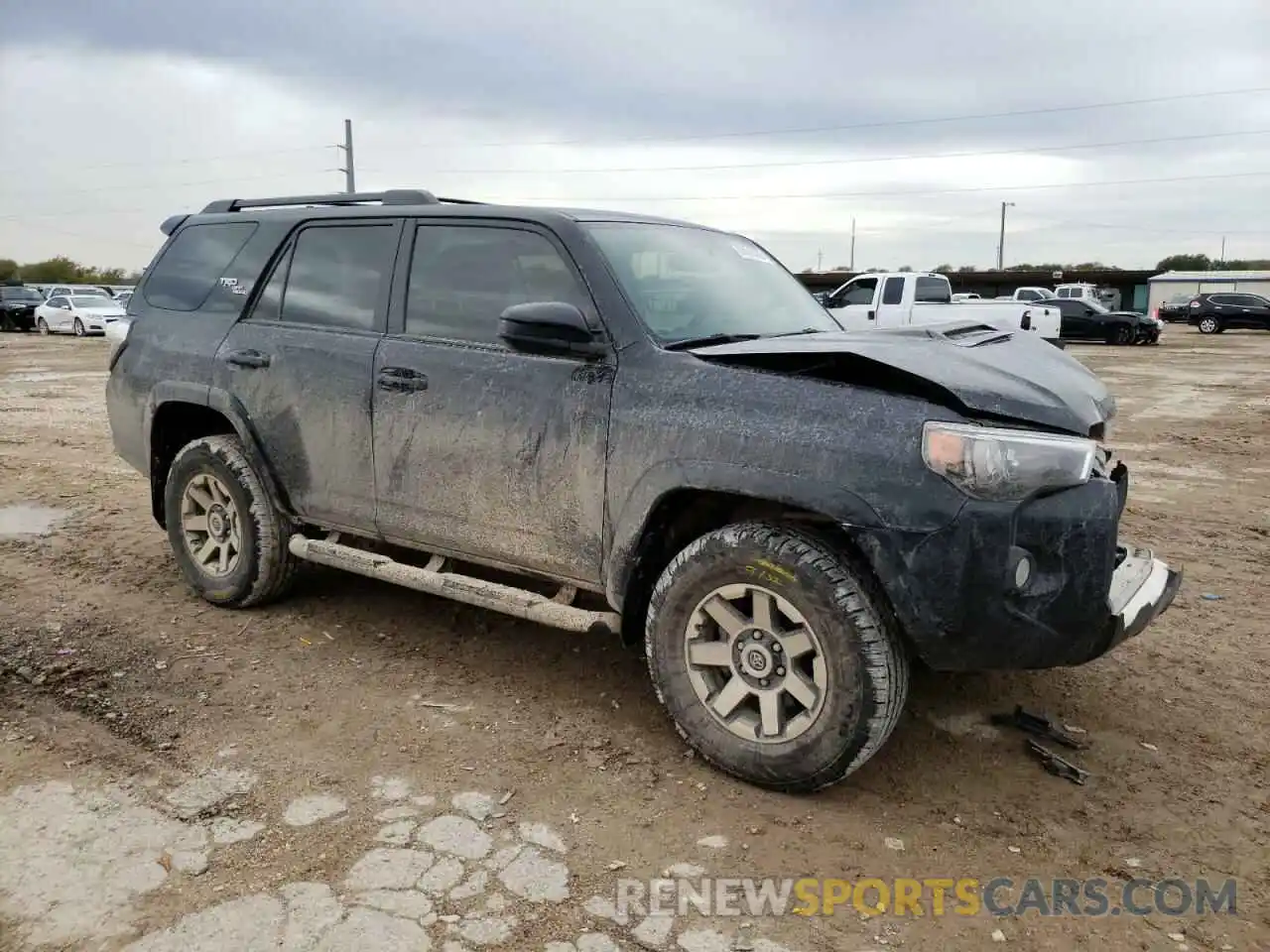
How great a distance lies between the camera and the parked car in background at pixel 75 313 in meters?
29.9

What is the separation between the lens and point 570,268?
3637 millimetres

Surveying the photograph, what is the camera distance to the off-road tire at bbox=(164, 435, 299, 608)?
454cm

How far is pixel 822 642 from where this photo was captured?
3.00m

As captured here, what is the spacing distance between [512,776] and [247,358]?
7.81ft

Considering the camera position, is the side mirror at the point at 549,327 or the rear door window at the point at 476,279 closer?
the side mirror at the point at 549,327

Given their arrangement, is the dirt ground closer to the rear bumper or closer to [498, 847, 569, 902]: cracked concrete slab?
[498, 847, 569, 902]: cracked concrete slab

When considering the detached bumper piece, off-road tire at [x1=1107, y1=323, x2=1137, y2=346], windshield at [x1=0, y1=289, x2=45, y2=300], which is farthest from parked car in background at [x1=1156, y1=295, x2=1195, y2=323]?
the detached bumper piece

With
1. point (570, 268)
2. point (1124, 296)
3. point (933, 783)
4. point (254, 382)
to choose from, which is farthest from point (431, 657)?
point (1124, 296)

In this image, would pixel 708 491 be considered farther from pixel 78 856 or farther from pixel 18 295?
pixel 18 295

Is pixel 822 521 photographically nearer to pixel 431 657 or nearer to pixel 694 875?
pixel 694 875

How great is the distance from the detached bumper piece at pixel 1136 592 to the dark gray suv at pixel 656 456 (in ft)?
0.06

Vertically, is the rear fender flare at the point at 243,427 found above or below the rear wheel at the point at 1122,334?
below

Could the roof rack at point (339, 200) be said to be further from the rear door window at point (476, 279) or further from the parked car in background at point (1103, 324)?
the parked car in background at point (1103, 324)

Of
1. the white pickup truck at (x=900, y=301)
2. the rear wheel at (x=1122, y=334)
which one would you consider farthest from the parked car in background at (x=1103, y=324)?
the white pickup truck at (x=900, y=301)
